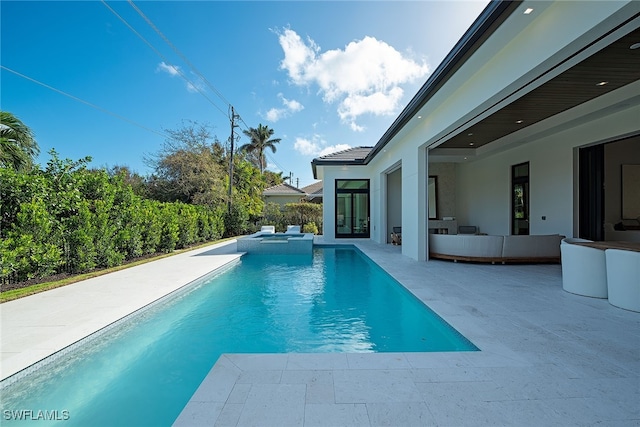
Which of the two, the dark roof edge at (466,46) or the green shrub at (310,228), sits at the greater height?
the dark roof edge at (466,46)

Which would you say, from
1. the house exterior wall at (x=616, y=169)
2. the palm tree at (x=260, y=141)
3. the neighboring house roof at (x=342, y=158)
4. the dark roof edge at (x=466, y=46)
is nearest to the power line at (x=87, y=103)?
the neighboring house roof at (x=342, y=158)

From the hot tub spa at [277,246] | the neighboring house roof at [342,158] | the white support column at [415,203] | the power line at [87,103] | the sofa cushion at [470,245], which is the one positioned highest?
the power line at [87,103]

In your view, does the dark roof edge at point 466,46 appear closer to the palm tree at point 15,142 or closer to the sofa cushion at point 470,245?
the sofa cushion at point 470,245

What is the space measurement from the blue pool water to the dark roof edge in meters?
3.74

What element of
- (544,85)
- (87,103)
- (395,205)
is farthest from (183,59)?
(544,85)

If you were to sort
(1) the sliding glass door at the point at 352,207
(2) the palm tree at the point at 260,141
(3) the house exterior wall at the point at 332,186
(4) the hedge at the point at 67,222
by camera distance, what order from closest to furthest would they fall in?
(4) the hedge at the point at 67,222
(3) the house exterior wall at the point at 332,186
(1) the sliding glass door at the point at 352,207
(2) the palm tree at the point at 260,141

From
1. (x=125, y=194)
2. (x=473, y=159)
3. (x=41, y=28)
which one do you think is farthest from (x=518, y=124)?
(x=41, y=28)

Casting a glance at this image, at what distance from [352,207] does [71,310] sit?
1215cm

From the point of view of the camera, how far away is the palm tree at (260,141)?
35.4 m

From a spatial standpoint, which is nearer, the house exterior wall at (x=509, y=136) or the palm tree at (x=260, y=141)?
the house exterior wall at (x=509, y=136)

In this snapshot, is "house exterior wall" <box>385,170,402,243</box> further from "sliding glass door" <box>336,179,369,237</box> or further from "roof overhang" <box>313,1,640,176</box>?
"roof overhang" <box>313,1,640,176</box>

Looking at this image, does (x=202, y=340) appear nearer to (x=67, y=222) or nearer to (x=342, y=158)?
(x=67, y=222)

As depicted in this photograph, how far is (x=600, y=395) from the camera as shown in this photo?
2.19m
